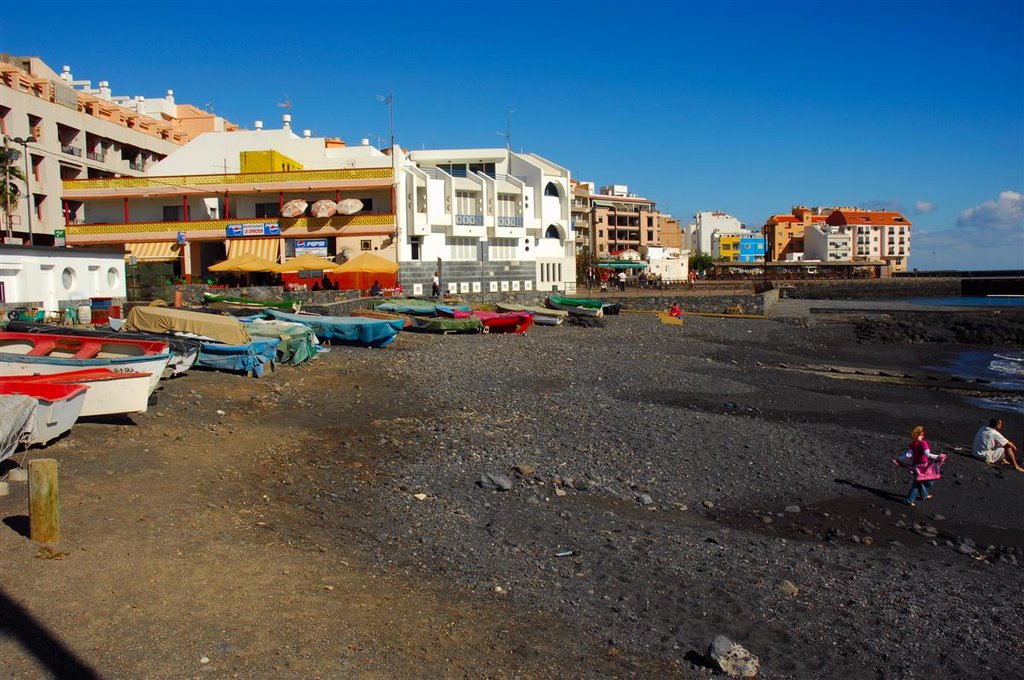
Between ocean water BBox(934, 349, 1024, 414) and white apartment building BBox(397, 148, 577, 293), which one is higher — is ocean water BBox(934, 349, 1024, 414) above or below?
below

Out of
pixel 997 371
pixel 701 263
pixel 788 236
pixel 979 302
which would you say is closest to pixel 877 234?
pixel 788 236

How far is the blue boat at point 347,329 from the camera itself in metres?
26.4

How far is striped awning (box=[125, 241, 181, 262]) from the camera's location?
46.6 m

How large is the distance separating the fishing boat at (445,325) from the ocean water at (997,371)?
17955 millimetres

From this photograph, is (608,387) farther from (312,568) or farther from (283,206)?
(283,206)

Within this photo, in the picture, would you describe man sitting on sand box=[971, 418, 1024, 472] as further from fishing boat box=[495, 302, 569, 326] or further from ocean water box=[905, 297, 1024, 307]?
ocean water box=[905, 297, 1024, 307]

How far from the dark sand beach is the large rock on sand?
179 millimetres

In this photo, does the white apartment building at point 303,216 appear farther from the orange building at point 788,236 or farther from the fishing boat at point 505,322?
the orange building at point 788,236

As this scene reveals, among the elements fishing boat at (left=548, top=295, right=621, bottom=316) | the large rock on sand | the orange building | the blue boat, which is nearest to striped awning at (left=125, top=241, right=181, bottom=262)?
fishing boat at (left=548, top=295, right=621, bottom=316)

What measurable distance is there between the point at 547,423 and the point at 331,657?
11.0 metres

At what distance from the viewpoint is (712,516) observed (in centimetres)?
1216

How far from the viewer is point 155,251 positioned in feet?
154

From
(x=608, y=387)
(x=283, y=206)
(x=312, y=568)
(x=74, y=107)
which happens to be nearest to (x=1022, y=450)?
(x=608, y=387)

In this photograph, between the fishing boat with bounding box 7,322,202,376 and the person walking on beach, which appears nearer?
the person walking on beach
